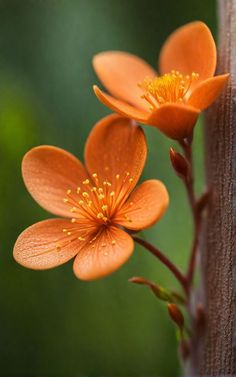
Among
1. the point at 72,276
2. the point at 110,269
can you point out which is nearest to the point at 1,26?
the point at 72,276

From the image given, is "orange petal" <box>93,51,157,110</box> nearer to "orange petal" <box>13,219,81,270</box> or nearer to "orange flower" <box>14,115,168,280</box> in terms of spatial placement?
"orange flower" <box>14,115,168,280</box>

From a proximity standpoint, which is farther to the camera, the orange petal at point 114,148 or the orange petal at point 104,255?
the orange petal at point 114,148

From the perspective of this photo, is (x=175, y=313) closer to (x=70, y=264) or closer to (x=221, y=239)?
(x=221, y=239)

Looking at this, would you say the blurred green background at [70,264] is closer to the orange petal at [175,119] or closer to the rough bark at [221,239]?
the rough bark at [221,239]

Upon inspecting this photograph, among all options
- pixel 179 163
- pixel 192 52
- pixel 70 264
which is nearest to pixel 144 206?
pixel 179 163

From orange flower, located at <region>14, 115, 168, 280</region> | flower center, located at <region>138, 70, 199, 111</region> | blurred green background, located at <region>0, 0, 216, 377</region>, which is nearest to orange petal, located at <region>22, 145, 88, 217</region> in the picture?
orange flower, located at <region>14, 115, 168, 280</region>

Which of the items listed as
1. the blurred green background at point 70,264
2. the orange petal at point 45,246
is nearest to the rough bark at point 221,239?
the orange petal at point 45,246
